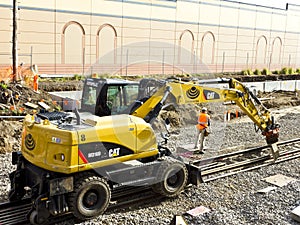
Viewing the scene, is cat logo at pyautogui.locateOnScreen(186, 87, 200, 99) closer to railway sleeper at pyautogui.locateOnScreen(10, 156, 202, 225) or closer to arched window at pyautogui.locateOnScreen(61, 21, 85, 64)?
railway sleeper at pyautogui.locateOnScreen(10, 156, 202, 225)

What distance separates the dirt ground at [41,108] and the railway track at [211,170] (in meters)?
1.69

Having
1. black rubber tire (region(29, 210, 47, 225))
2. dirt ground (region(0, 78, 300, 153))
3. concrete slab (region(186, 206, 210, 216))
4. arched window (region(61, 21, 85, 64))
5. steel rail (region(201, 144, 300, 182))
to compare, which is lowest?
concrete slab (region(186, 206, 210, 216))

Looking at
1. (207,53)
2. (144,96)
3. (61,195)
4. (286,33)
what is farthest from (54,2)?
(286,33)

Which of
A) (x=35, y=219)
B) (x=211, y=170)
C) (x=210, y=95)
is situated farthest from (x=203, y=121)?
(x=35, y=219)

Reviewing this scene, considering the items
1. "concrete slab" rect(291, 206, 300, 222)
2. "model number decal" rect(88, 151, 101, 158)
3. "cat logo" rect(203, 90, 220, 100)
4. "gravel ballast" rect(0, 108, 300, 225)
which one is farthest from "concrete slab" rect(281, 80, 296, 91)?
"model number decal" rect(88, 151, 101, 158)

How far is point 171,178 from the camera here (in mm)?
7984

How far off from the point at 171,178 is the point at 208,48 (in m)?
25.8

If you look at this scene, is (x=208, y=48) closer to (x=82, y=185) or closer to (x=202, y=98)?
(x=202, y=98)

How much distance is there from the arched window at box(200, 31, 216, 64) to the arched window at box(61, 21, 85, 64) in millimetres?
11748

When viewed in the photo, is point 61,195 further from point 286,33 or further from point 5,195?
point 286,33

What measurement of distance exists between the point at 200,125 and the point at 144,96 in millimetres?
4162

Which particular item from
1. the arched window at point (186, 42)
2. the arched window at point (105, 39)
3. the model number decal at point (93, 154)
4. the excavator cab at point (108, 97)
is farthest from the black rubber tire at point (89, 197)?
the arched window at point (186, 42)

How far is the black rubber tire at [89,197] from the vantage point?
661cm

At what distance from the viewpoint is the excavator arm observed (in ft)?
25.3
